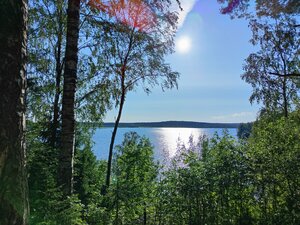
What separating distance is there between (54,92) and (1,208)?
24.6 ft

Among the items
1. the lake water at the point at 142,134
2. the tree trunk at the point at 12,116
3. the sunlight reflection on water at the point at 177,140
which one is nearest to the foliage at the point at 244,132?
the lake water at the point at 142,134

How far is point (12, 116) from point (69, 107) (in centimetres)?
226

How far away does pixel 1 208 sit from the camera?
5.76 feet

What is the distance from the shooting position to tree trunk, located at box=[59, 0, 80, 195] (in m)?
3.98

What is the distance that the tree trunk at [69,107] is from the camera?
13.1ft

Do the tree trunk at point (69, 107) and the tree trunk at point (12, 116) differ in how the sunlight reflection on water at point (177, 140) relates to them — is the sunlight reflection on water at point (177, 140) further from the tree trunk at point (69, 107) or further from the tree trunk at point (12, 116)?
the tree trunk at point (12, 116)

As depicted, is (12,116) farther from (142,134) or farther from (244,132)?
(142,134)

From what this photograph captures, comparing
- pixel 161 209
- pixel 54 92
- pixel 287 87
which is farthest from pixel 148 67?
pixel 287 87

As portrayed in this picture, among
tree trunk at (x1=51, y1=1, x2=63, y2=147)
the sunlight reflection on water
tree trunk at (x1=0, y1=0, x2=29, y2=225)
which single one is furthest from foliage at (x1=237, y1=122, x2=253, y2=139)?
tree trunk at (x1=51, y1=1, x2=63, y2=147)

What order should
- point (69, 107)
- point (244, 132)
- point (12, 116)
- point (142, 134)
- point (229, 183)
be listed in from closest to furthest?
point (12, 116), point (69, 107), point (229, 183), point (244, 132), point (142, 134)

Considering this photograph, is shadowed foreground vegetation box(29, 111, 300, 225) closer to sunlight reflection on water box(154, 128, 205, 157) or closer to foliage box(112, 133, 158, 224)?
foliage box(112, 133, 158, 224)

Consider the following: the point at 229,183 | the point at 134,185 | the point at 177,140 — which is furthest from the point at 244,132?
the point at 177,140

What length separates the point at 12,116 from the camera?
6.07 feet

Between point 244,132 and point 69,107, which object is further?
point 244,132
